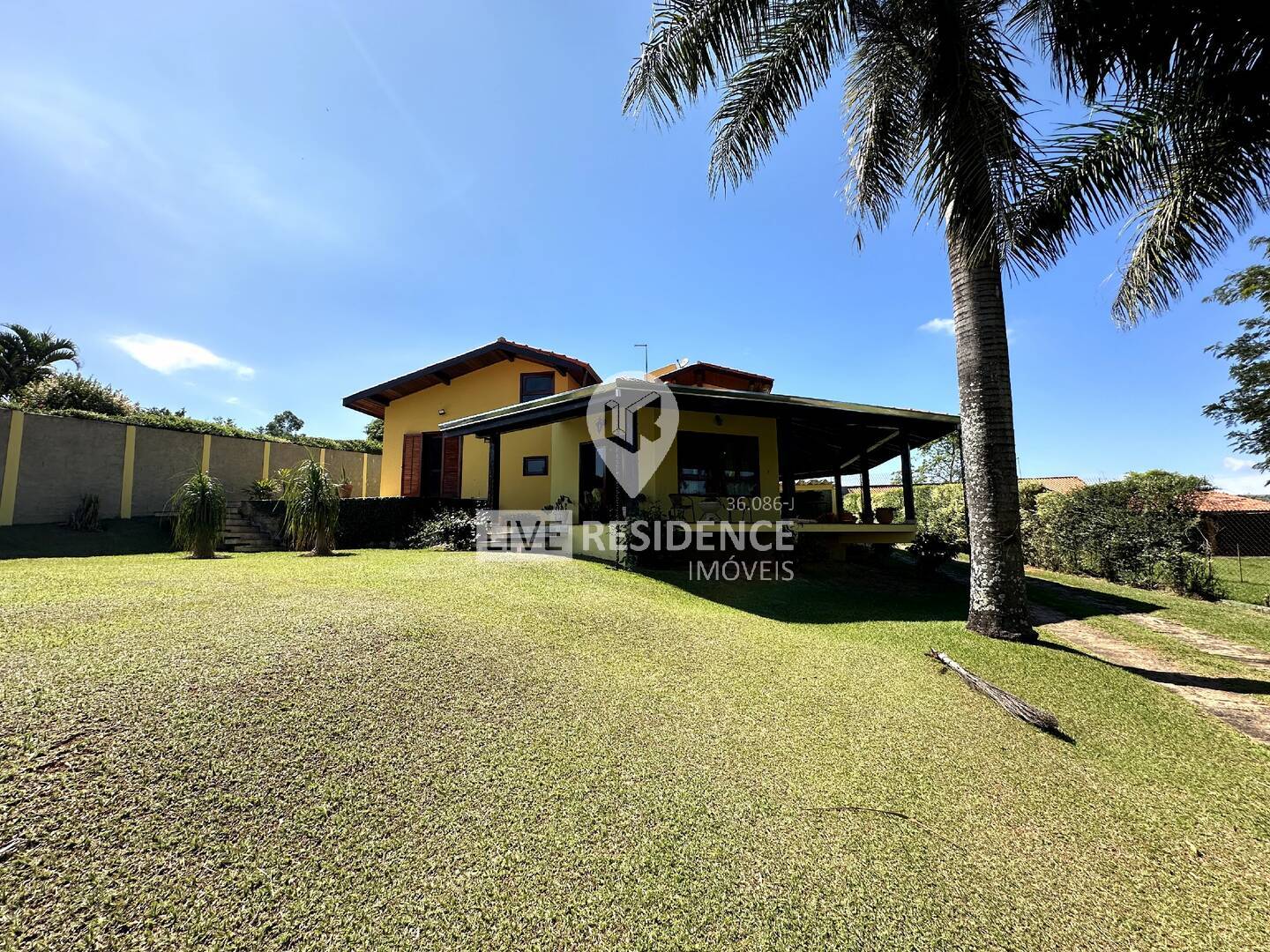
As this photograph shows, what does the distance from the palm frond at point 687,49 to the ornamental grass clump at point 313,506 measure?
30.0 ft

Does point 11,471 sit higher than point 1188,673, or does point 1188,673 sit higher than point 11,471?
point 11,471

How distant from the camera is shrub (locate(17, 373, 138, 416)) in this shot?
18469 millimetres

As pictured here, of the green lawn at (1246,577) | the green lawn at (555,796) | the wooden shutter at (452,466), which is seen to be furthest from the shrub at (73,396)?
the green lawn at (1246,577)

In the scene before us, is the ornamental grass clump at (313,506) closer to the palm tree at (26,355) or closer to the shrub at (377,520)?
the shrub at (377,520)

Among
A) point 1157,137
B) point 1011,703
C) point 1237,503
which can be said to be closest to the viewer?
point 1011,703

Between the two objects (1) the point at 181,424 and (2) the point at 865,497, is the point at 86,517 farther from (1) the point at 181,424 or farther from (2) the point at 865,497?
(2) the point at 865,497

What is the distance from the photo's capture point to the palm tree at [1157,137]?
5453mm

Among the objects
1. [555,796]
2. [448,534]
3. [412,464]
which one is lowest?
[555,796]

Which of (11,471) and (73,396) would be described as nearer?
(11,471)

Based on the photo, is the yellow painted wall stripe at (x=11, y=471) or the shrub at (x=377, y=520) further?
the shrub at (x=377, y=520)

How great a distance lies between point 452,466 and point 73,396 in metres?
15.4

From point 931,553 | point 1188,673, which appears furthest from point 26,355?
point 1188,673

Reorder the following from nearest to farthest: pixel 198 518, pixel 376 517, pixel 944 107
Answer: pixel 944 107
pixel 198 518
pixel 376 517

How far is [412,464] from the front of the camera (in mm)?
18266
